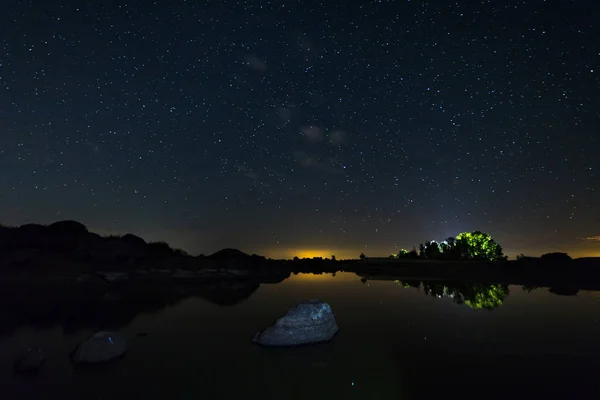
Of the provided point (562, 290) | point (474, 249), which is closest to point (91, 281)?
point (562, 290)

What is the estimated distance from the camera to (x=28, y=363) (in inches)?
562

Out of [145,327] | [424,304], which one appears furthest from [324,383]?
[424,304]

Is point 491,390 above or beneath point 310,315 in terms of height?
beneath

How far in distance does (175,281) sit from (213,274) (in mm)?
12918

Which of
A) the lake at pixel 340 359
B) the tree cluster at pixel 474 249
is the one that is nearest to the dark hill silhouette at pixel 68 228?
the lake at pixel 340 359

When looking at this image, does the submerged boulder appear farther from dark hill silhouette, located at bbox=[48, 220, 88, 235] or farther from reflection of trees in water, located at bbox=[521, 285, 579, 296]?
dark hill silhouette, located at bbox=[48, 220, 88, 235]

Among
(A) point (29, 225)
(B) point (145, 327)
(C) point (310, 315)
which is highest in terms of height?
(A) point (29, 225)

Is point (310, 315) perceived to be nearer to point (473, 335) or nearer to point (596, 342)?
point (473, 335)

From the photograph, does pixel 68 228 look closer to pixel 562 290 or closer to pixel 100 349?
pixel 100 349

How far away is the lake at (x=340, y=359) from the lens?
38.3 feet

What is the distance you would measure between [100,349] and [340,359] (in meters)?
12.3

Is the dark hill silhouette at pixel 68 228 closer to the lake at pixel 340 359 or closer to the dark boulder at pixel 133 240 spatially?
the dark boulder at pixel 133 240

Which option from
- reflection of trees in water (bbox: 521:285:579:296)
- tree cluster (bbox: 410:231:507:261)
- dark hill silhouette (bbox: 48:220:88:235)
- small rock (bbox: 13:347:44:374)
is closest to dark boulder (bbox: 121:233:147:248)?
dark hill silhouette (bbox: 48:220:88:235)

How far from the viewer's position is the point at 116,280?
2719 inches
